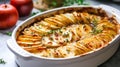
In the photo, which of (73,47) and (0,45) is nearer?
(73,47)

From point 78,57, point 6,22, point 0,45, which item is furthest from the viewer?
point 6,22

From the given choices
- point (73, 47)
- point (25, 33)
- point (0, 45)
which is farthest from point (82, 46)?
point (0, 45)

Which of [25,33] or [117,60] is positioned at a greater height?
[25,33]

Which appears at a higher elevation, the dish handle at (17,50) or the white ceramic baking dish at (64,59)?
the dish handle at (17,50)

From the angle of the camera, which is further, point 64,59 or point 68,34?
point 68,34

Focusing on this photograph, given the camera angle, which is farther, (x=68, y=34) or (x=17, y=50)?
(x=68, y=34)

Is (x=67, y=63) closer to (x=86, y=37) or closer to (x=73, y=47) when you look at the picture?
(x=73, y=47)

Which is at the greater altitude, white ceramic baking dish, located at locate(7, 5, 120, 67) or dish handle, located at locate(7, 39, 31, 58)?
dish handle, located at locate(7, 39, 31, 58)

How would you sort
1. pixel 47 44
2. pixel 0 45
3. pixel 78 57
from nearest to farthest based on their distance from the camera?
pixel 78 57
pixel 47 44
pixel 0 45
